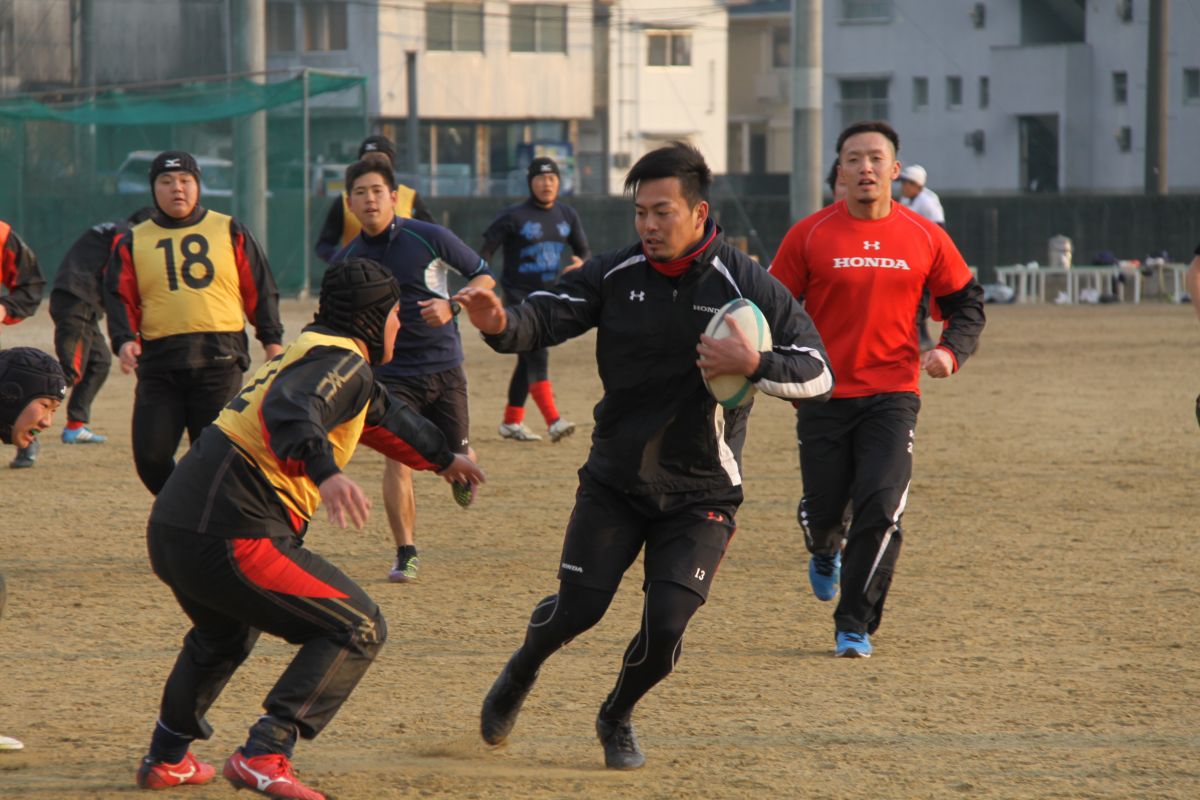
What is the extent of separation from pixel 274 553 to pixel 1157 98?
31655 millimetres

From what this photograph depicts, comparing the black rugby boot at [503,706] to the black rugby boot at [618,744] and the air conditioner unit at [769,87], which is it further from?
the air conditioner unit at [769,87]

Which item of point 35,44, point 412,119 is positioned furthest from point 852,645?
point 412,119

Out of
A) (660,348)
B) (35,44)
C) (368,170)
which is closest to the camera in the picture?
(660,348)

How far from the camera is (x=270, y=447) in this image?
4.63 metres

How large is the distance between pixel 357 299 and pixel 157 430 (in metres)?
3.42

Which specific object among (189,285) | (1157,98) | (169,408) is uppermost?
(1157,98)

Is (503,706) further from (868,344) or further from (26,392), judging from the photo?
(868,344)

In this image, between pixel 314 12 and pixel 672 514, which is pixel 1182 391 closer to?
pixel 672 514

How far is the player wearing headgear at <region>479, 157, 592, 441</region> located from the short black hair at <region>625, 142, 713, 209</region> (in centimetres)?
800

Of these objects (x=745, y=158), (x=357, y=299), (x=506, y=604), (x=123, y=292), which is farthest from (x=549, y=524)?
(x=745, y=158)

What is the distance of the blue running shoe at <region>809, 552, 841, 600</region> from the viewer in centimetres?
757

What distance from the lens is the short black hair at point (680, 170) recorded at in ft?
16.6

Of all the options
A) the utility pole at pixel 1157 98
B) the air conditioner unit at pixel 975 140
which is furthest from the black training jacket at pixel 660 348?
the air conditioner unit at pixel 975 140

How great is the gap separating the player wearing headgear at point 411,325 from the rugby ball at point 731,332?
124 inches
